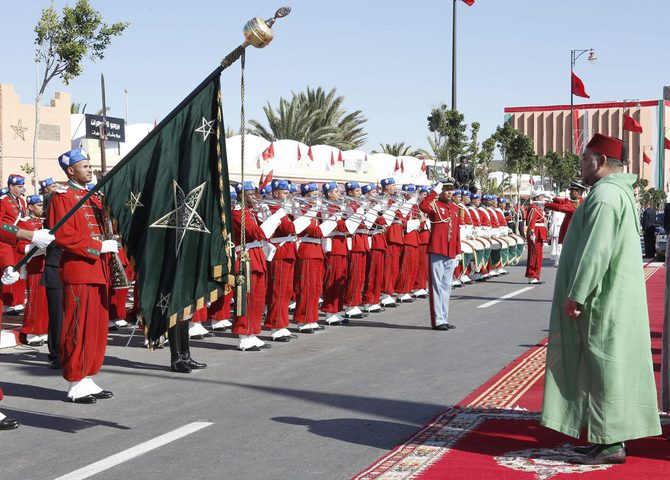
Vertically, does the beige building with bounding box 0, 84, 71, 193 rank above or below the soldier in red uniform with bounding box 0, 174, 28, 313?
above

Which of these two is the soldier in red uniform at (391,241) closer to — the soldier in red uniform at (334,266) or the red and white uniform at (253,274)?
the soldier in red uniform at (334,266)

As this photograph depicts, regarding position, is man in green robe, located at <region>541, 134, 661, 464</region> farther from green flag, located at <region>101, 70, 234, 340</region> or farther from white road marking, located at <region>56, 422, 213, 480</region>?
white road marking, located at <region>56, 422, 213, 480</region>

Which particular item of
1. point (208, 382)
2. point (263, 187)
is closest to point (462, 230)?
point (263, 187)

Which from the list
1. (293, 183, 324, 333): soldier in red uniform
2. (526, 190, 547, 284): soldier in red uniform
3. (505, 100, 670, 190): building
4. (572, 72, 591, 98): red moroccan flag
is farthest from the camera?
(505, 100, 670, 190): building

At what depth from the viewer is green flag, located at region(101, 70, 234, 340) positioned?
668cm

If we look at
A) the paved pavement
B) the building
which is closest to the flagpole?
the paved pavement

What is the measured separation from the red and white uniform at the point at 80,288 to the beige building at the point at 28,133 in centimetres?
2564

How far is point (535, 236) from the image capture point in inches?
808

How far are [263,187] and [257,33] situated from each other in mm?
6739

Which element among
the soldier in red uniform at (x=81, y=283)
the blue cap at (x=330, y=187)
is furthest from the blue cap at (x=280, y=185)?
the soldier in red uniform at (x=81, y=283)

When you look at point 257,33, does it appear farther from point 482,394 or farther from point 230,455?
point 482,394

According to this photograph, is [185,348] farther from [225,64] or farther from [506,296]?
[506,296]

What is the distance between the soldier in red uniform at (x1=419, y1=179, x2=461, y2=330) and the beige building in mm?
22863

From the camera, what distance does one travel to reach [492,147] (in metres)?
40.8
